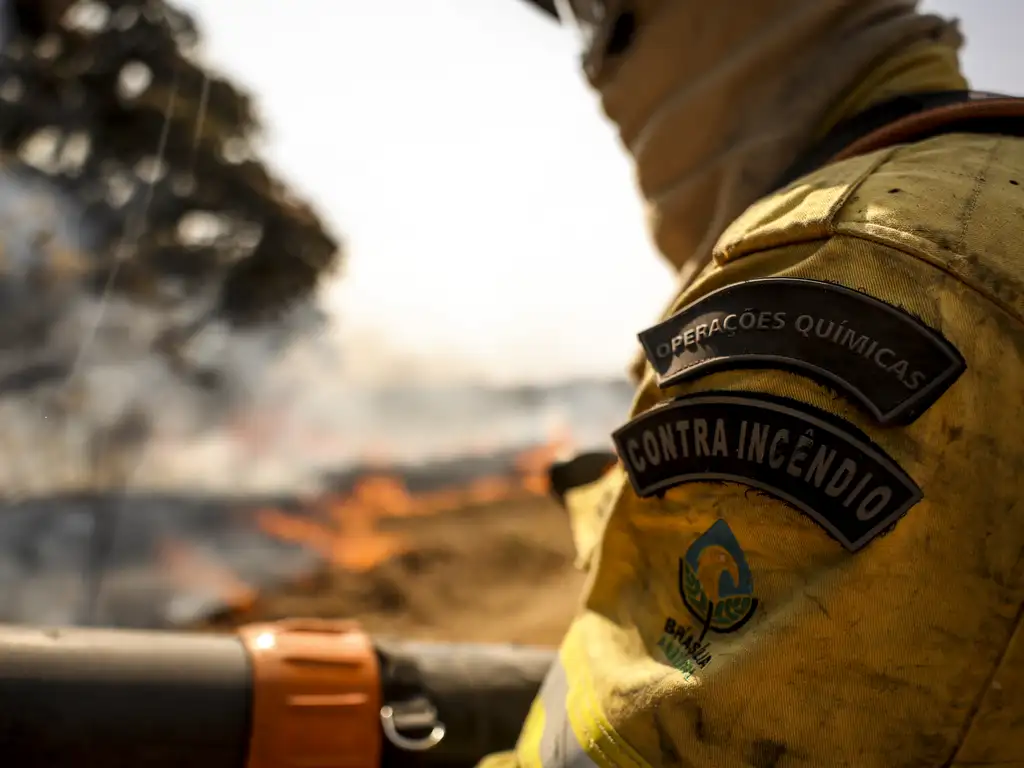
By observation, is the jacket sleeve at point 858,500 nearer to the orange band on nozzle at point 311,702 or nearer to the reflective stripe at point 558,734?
the reflective stripe at point 558,734

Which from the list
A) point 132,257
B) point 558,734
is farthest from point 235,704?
point 132,257

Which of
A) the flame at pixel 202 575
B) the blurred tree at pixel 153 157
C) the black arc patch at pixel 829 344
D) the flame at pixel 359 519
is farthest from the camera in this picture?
the blurred tree at pixel 153 157

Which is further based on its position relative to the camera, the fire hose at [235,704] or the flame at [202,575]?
the flame at [202,575]

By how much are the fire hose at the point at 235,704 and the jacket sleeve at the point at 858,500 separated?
2.83 feet

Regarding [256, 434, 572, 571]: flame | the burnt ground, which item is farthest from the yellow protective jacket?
[256, 434, 572, 571]: flame

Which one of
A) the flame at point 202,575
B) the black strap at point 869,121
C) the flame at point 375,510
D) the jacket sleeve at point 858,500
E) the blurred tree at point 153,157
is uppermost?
the black strap at point 869,121

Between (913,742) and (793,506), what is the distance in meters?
0.26

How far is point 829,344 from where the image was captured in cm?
84

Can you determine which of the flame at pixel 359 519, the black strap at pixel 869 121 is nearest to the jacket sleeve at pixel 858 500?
the black strap at pixel 869 121

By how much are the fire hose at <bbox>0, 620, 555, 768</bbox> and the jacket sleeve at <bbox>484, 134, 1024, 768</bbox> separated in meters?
0.86

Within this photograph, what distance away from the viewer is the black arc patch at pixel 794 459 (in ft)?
2.62

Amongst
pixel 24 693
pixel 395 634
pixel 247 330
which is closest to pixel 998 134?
pixel 24 693

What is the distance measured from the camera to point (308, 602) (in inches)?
182

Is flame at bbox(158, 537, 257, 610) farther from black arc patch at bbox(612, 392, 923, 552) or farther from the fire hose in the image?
black arc patch at bbox(612, 392, 923, 552)
